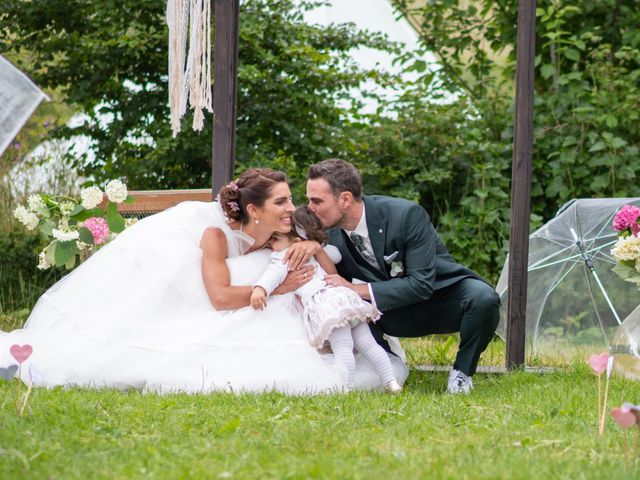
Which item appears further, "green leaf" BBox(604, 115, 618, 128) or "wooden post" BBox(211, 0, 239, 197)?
"green leaf" BBox(604, 115, 618, 128)

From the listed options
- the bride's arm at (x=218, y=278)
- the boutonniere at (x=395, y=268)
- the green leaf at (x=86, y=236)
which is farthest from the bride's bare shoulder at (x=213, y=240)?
the green leaf at (x=86, y=236)

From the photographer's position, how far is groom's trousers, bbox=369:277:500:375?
480cm

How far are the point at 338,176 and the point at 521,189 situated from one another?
118 cm

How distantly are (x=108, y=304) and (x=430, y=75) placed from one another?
16.4 ft

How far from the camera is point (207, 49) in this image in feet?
17.2

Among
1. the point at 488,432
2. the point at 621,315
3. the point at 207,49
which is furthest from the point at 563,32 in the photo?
the point at 488,432

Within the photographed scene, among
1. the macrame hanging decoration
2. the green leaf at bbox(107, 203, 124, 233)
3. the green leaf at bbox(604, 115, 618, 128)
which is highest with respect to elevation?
the macrame hanging decoration

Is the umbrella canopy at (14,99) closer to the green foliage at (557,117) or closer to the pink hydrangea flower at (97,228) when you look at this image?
the pink hydrangea flower at (97,228)

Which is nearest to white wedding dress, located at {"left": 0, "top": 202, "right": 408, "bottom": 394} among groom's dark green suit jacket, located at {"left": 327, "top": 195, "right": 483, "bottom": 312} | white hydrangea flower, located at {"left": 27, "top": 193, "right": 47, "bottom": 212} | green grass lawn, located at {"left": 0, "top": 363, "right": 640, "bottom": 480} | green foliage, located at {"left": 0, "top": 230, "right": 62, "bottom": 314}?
green grass lawn, located at {"left": 0, "top": 363, "right": 640, "bottom": 480}

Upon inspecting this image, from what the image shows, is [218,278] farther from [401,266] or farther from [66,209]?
[66,209]

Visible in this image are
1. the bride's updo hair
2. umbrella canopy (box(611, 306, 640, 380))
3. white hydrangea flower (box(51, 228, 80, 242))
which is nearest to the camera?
the bride's updo hair

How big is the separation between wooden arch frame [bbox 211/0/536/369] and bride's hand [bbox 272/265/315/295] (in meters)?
0.95

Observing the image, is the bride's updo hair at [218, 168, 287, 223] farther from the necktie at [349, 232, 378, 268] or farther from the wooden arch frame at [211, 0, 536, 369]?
the wooden arch frame at [211, 0, 536, 369]

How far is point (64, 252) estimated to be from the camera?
557cm
